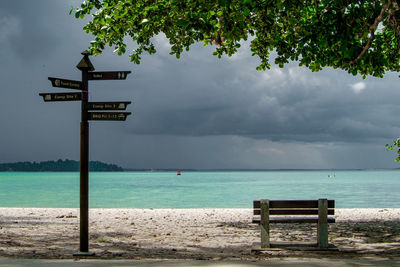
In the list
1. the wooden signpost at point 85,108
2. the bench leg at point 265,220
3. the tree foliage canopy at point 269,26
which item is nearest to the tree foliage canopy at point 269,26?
the tree foliage canopy at point 269,26

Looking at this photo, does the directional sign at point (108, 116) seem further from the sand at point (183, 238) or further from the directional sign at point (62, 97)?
the sand at point (183, 238)

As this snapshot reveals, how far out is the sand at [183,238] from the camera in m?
9.51

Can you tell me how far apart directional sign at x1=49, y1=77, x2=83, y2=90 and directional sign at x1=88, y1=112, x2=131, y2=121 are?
593mm

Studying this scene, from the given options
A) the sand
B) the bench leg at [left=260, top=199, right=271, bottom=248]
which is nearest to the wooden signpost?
the sand

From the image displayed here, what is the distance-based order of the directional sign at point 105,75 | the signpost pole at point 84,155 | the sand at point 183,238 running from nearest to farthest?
1. the signpost pole at point 84,155
2. the directional sign at point 105,75
3. the sand at point 183,238

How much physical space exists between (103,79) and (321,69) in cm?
772

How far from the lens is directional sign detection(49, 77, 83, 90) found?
28.0 feet

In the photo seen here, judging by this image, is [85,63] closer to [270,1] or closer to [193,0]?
[193,0]

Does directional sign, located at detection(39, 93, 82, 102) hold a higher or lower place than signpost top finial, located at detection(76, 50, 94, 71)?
lower

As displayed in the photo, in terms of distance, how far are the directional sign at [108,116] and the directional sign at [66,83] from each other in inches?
23.4

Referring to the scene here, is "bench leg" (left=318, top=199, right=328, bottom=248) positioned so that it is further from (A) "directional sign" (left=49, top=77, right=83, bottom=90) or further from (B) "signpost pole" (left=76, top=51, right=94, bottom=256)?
(A) "directional sign" (left=49, top=77, right=83, bottom=90)

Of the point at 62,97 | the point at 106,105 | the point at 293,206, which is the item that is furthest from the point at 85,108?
the point at 293,206

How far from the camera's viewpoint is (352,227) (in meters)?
14.7

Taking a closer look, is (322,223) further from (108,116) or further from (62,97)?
(62,97)
